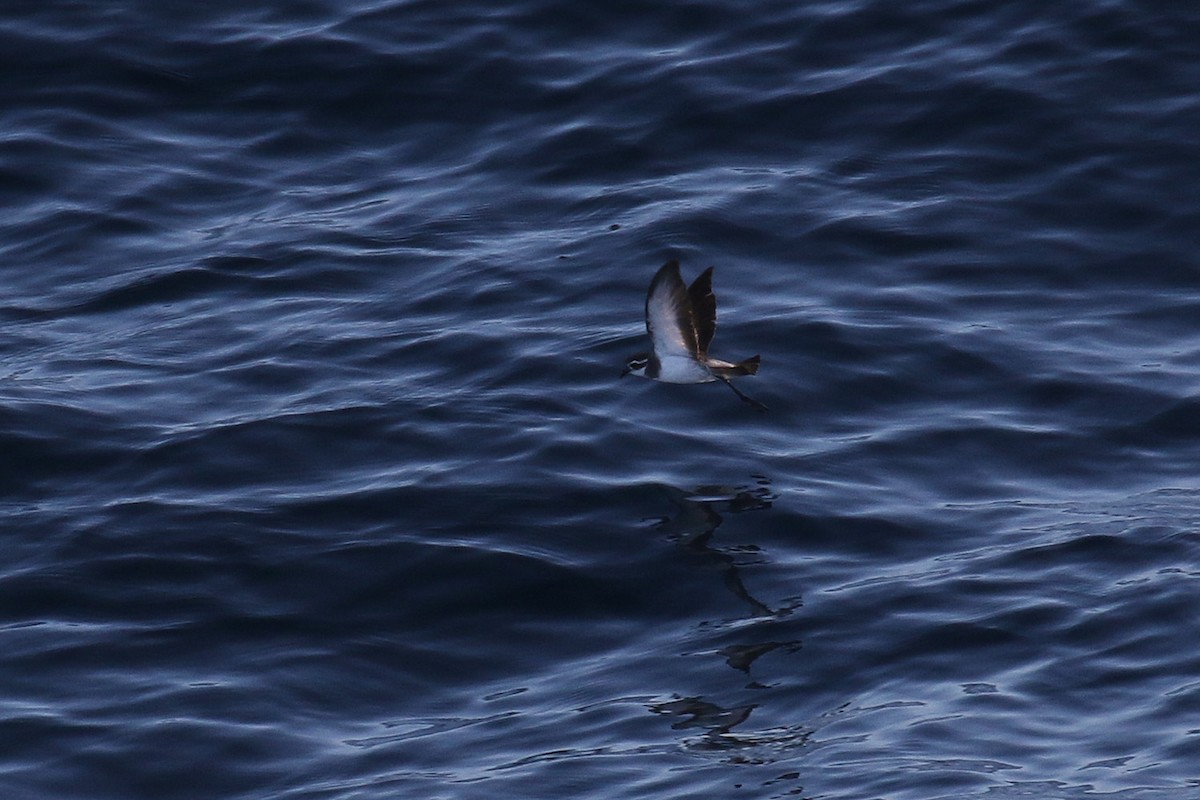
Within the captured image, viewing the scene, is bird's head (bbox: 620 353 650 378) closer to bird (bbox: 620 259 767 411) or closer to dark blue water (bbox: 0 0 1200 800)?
bird (bbox: 620 259 767 411)

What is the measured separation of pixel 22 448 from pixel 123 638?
2.47 m

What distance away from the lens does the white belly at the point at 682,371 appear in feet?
37.8

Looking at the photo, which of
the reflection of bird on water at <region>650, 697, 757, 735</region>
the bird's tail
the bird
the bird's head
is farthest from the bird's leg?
the reflection of bird on water at <region>650, 697, 757, 735</region>

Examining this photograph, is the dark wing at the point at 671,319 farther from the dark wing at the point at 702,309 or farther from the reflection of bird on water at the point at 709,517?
the reflection of bird on water at the point at 709,517

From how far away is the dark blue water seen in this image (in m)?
9.26

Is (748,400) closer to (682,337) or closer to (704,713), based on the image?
(682,337)

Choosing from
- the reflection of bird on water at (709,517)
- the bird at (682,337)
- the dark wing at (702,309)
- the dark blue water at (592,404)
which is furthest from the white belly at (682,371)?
the reflection of bird on water at (709,517)

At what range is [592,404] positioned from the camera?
12508 millimetres

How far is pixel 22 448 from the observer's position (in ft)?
39.5

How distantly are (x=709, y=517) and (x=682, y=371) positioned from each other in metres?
1.07

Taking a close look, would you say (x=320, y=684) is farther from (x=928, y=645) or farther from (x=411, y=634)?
(x=928, y=645)

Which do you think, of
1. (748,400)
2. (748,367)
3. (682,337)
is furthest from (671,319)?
(748,400)

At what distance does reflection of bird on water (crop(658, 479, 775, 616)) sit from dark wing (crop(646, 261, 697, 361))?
93cm

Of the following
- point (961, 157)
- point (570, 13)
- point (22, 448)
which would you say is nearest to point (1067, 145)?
point (961, 157)
